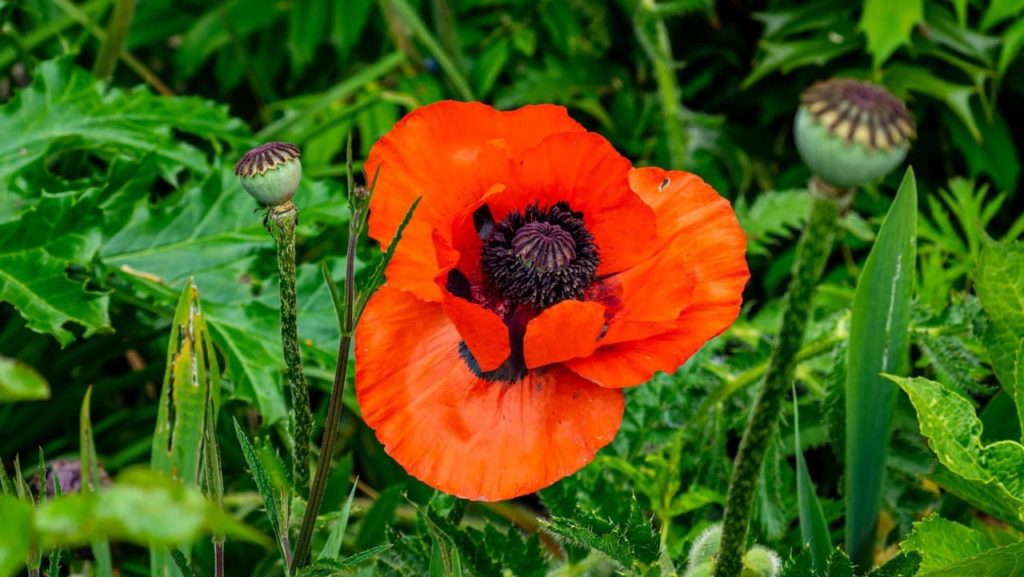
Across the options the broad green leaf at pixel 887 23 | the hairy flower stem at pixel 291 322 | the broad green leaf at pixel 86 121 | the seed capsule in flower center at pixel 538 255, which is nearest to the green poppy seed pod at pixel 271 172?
the hairy flower stem at pixel 291 322

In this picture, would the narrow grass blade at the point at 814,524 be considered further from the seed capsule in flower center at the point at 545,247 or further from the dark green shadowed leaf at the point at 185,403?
the dark green shadowed leaf at the point at 185,403

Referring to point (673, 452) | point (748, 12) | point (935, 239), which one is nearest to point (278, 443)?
point (673, 452)

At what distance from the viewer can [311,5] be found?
1866 mm

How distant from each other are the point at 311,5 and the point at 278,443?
0.83 meters

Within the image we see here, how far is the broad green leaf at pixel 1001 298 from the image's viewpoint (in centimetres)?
89

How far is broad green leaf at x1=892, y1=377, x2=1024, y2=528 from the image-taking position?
0.74 m

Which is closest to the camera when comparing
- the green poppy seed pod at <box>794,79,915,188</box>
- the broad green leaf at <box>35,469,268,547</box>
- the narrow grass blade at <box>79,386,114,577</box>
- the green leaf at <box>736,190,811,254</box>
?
the broad green leaf at <box>35,469,268,547</box>

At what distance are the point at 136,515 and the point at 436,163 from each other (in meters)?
0.52

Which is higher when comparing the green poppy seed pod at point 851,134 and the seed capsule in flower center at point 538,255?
the green poppy seed pod at point 851,134

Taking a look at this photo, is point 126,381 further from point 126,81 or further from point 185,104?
point 126,81

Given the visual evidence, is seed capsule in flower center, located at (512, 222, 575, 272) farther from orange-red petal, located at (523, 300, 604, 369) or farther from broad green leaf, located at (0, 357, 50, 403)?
broad green leaf, located at (0, 357, 50, 403)

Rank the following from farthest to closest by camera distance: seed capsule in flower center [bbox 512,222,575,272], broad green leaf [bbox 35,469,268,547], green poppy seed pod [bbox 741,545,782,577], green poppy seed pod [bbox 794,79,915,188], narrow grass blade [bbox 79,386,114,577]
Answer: seed capsule in flower center [bbox 512,222,575,272]
green poppy seed pod [bbox 741,545,782,577]
narrow grass blade [bbox 79,386,114,577]
green poppy seed pod [bbox 794,79,915,188]
broad green leaf [bbox 35,469,268,547]

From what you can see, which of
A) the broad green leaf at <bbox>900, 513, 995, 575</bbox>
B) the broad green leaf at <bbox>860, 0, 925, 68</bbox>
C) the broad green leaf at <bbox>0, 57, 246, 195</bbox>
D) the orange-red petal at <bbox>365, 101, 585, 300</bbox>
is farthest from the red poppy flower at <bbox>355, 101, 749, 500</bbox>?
the broad green leaf at <bbox>860, 0, 925, 68</bbox>

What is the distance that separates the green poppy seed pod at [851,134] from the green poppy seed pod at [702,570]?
34 cm
